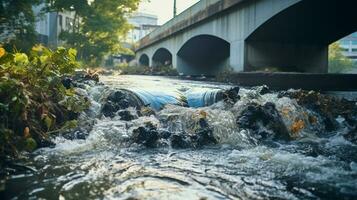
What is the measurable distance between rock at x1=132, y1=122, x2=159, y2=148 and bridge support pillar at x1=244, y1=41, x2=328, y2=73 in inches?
510

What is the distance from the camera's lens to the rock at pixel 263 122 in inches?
308

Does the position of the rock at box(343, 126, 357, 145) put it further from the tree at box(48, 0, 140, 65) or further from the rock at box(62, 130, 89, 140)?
the tree at box(48, 0, 140, 65)

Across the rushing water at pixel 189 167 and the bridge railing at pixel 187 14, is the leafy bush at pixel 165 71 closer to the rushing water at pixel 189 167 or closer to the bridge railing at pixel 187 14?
the bridge railing at pixel 187 14

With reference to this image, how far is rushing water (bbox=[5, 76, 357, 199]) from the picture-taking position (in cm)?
425

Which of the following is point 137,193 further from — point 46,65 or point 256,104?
point 256,104

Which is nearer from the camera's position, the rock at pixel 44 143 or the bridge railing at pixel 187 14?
the rock at pixel 44 143

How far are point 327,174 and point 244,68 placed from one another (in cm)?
1428

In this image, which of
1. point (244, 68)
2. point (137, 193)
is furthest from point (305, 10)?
point (137, 193)

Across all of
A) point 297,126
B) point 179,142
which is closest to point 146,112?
point 179,142

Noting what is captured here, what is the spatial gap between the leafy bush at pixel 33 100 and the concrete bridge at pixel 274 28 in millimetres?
10189

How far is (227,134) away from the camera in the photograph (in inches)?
293

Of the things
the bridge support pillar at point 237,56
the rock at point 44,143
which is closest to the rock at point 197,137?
the rock at point 44,143

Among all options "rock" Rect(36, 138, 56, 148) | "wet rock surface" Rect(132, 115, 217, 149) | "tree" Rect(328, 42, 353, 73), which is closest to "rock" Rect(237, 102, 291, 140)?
"wet rock surface" Rect(132, 115, 217, 149)

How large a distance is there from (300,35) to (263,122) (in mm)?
13256
